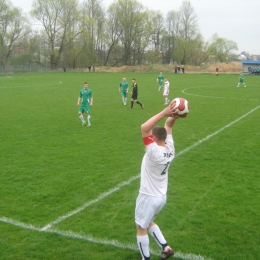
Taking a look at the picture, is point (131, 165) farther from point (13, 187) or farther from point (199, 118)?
point (199, 118)

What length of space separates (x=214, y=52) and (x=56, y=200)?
101586mm

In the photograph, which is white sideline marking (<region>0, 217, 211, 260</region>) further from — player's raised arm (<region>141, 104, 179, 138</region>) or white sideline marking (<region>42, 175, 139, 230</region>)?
player's raised arm (<region>141, 104, 179, 138</region>)

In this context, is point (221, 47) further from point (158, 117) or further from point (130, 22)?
point (158, 117)

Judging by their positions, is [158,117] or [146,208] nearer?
[158,117]

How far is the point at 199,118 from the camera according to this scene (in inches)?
686

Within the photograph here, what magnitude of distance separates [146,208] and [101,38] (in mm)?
90546

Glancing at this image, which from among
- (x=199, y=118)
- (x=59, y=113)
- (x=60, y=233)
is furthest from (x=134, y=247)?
(x=59, y=113)

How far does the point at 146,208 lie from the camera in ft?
15.9

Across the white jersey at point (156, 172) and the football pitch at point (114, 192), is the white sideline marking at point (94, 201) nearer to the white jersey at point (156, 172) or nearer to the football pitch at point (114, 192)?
the football pitch at point (114, 192)

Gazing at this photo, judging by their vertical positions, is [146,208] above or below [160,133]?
below

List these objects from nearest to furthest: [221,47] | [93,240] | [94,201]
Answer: [93,240] → [94,201] → [221,47]

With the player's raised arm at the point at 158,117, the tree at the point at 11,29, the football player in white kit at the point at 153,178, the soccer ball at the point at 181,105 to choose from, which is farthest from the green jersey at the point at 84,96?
the tree at the point at 11,29

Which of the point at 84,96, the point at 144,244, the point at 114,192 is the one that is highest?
the point at 84,96

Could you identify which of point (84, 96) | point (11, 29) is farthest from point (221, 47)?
point (84, 96)
